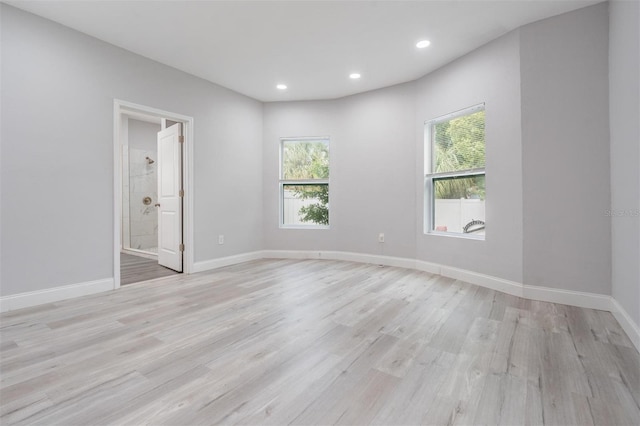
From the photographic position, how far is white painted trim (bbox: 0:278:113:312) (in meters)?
2.64

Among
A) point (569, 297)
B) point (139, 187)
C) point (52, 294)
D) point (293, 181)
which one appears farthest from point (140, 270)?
point (569, 297)

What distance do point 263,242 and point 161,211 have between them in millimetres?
1663

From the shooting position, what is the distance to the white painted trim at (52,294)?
2.64 meters

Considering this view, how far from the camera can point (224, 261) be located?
179 inches

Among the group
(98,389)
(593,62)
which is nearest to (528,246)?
(593,62)

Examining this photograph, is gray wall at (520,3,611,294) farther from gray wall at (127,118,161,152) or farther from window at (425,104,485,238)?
gray wall at (127,118,161,152)

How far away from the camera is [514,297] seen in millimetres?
2998

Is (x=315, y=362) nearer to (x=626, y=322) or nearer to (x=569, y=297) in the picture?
(x=626, y=322)

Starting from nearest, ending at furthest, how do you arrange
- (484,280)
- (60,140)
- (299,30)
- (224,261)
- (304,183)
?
(60,140) < (299,30) < (484,280) < (224,261) < (304,183)

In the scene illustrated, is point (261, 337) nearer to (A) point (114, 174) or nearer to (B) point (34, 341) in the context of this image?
(B) point (34, 341)

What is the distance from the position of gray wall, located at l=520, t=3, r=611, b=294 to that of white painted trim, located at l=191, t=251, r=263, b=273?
147 inches

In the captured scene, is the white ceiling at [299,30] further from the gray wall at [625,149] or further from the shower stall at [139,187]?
the shower stall at [139,187]

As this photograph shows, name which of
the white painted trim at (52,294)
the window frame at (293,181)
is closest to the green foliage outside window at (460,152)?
the window frame at (293,181)

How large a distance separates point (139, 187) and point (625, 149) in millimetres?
7613
